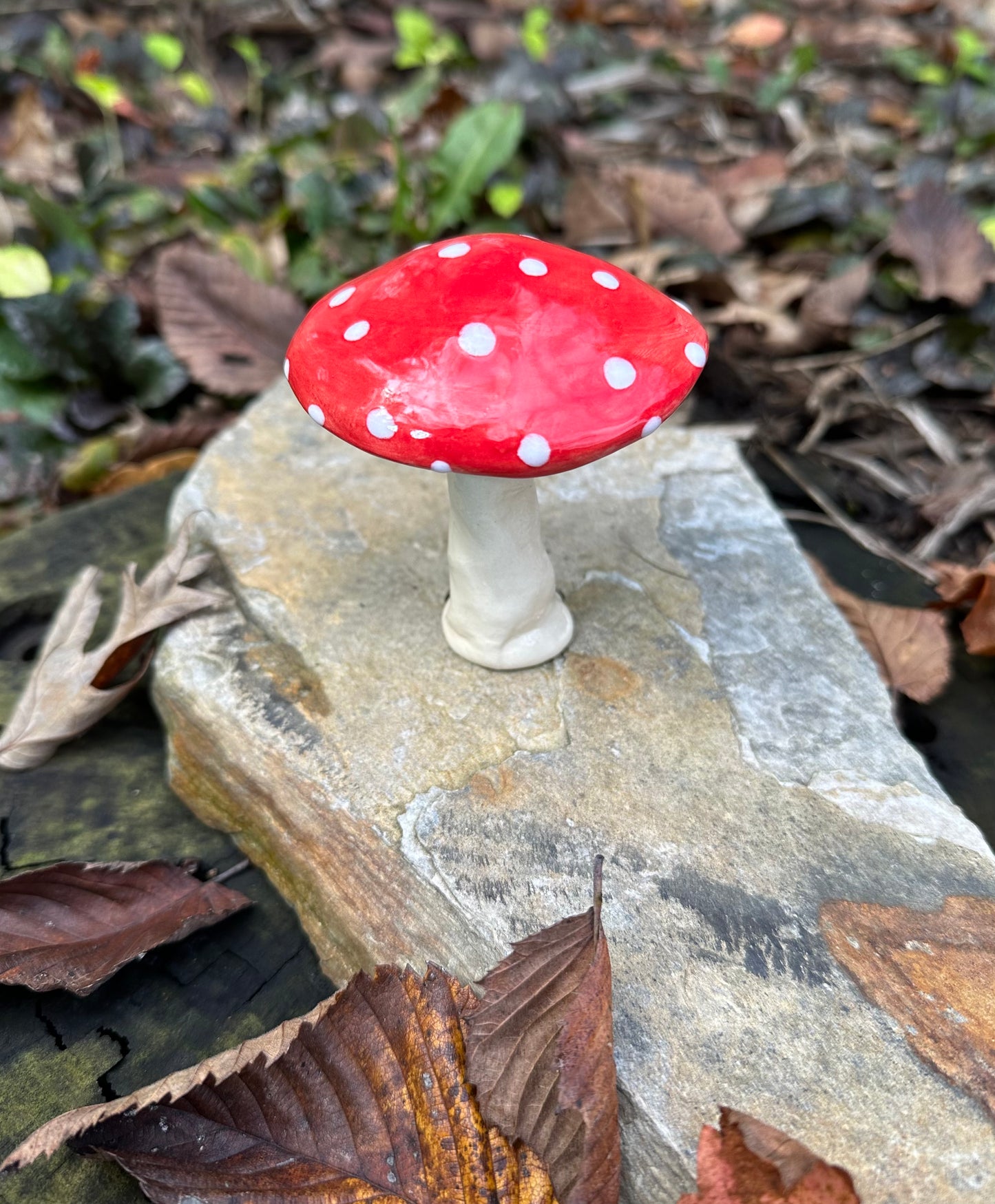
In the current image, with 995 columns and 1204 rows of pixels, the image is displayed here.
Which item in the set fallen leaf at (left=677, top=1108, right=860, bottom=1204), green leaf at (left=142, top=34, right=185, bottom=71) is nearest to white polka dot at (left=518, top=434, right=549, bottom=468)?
fallen leaf at (left=677, top=1108, right=860, bottom=1204)

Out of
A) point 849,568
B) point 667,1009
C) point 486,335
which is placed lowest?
point 849,568

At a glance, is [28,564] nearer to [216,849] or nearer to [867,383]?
[216,849]

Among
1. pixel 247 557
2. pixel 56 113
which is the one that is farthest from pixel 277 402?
pixel 56 113

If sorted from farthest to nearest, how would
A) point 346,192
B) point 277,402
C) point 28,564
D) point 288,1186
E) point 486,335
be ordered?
point 346,192, point 277,402, point 28,564, point 486,335, point 288,1186

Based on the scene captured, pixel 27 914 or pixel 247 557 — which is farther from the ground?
pixel 247 557

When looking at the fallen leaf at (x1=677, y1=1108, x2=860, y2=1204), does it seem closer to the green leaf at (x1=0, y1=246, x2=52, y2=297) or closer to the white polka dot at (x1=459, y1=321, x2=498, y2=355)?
the white polka dot at (x1=459, y1=321, x2=498, y2=355)

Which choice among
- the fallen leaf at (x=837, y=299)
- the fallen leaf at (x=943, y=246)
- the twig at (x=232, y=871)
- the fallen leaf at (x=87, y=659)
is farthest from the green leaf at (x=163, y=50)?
the twig at (x=232, y=871)

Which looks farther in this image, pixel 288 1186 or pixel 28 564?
pixel 28 564
